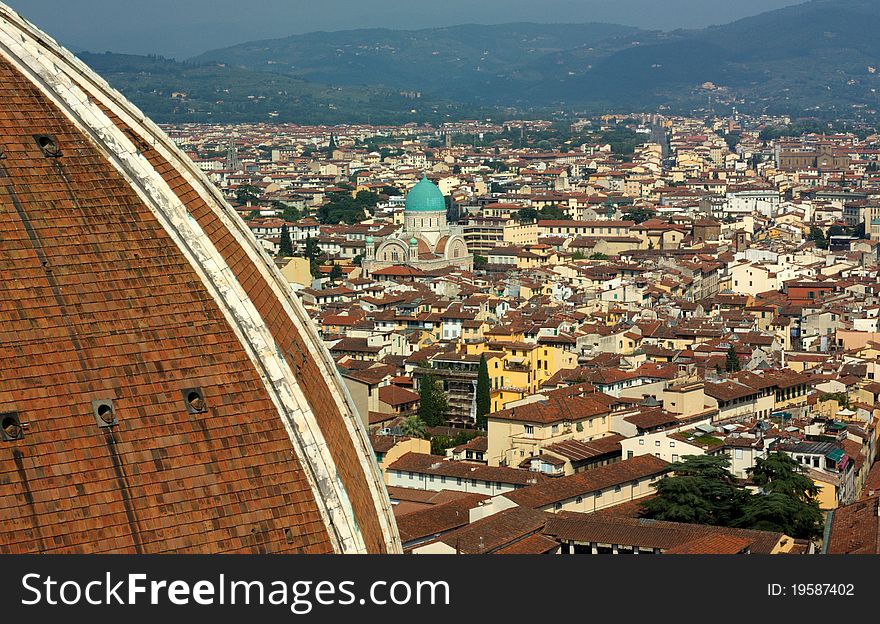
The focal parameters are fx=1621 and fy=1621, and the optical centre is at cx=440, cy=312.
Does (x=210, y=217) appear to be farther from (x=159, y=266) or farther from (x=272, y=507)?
(x=272, y=507)

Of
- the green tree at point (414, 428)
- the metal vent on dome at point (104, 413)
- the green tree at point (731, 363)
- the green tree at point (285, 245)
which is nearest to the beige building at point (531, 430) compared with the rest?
the green tree at point (414, 428)

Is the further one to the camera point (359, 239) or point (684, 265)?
point (359, 239)

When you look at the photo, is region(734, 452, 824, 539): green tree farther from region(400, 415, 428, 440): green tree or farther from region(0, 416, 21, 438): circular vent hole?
region(0, 416, 21, 438): circular vent hole

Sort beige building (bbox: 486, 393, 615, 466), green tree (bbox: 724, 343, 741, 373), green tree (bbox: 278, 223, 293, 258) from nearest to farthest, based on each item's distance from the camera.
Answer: beige building (bbox: 486, 393, 615, 466)
green tree (bbox: 724, 343, 741, 373)
green tree (bbox: 278, 223, 293, 258)

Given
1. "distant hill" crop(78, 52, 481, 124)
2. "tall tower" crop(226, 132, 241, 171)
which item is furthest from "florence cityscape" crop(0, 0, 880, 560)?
"distant hill" crop(78, 52, 481, 124)

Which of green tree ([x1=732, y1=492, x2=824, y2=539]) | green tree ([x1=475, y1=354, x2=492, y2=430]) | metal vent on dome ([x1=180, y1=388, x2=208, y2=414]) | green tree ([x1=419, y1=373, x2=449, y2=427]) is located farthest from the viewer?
green tree ([x1=419, y1=373, x2=449, y2=427])

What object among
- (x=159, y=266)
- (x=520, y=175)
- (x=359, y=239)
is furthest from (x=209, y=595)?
(x=520, y=175)

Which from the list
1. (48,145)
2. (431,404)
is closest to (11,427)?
(48,145)
